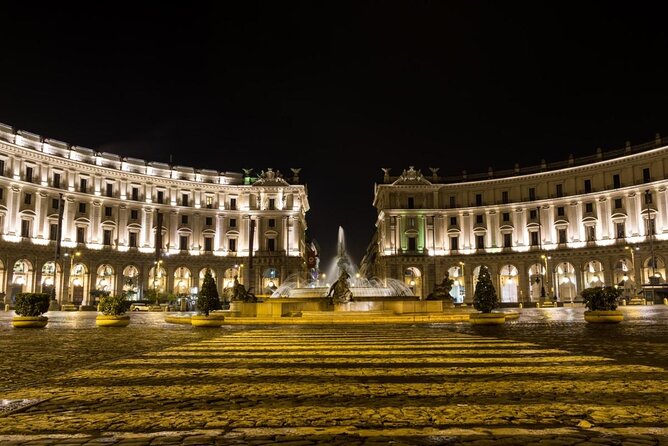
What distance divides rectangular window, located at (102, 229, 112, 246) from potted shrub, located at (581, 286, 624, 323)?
5589cm

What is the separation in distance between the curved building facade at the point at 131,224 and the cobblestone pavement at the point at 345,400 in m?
44.1

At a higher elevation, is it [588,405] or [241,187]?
[241,187]

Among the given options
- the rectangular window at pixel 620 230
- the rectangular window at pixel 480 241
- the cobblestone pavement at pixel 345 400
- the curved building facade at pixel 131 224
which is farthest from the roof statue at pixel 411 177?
the cobblestone pavement at pixel 345 400

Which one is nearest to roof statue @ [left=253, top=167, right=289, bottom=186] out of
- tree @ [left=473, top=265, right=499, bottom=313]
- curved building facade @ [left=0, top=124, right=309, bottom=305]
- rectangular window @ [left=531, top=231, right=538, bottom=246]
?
curved building facade @ [left=0, top=124, right=309, bottom=305]

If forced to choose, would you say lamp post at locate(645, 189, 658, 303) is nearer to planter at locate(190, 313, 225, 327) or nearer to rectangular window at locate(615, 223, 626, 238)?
rectangular window at locate(615, 223, 626, 238)

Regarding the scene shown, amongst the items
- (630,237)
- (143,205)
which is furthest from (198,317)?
(630,237)

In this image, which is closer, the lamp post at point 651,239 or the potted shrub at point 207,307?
the potted shrub at point 207,307

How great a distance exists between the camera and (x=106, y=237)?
63.8m

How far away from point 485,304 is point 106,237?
5372cm

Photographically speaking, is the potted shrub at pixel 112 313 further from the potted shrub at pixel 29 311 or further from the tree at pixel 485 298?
the tree at pixel 485 298

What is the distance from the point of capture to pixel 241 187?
75.2m

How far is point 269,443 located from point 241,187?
7255 centimetres

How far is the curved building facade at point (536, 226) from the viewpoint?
197 ft

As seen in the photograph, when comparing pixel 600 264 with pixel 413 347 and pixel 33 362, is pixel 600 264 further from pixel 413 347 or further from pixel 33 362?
pixel 33 362
